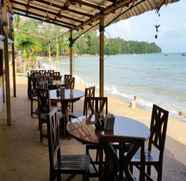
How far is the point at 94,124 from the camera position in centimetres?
330

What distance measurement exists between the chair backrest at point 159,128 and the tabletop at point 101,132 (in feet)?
0.38

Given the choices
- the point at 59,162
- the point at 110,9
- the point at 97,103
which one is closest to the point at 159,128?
the point at 59,162

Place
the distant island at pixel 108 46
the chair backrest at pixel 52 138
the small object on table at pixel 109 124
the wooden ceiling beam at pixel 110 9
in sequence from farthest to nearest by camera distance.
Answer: the distant island at pixel 108 46 → the wooden ceiling beam at pixel 110 9 → the small object on table at pixel 109 124 → the chair backrest at pixel 52 138

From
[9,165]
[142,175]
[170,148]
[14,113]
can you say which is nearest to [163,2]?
[170,148]

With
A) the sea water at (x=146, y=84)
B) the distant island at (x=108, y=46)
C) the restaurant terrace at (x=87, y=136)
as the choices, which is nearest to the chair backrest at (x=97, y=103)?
the restaurant terrace at (x=87, y=136)

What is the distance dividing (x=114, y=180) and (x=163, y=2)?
3.00 meters

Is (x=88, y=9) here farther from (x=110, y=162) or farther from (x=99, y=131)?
(x=110, y=162)

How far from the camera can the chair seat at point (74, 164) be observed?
2.82 meters

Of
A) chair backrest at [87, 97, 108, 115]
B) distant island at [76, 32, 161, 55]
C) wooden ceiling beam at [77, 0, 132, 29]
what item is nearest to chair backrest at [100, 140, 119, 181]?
chair backrest at [87, 97, 108, 115]

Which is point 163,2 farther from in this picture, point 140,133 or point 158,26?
point 140,133

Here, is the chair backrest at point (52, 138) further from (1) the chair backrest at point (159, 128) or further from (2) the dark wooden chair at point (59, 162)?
(1) the chair backrest at point (159, 128)

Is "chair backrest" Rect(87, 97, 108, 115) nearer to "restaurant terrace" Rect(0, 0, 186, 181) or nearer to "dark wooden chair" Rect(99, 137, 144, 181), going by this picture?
Result: "restaurant terrace" Rect(0, 0, 186, 181)

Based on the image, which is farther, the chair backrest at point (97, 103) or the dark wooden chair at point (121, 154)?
the chair backrest at point (97, 103)

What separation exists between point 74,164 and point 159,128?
96 cm
